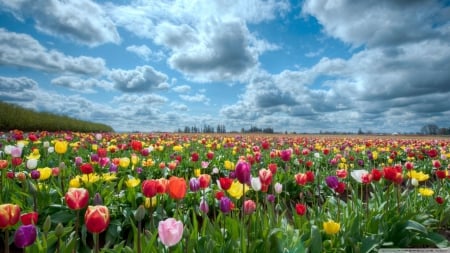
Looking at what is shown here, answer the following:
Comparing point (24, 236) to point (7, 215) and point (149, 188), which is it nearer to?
point (7, 215)

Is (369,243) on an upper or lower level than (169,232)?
lower

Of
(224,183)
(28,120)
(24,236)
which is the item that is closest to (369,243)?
(224,183)

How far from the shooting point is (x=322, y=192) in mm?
6016

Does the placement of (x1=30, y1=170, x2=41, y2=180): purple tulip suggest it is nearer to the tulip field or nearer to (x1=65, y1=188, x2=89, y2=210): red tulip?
the tulip field

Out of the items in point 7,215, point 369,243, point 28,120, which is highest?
point 28,120

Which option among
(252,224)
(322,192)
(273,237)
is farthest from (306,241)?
(322,192)

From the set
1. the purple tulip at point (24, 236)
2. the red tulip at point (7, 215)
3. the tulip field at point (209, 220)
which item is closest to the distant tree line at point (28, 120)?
the tulip field at point (209, 220)

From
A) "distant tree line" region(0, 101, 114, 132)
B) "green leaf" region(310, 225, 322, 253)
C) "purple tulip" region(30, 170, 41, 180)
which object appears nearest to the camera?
"green leaf" region(310, 225, 322, 253)

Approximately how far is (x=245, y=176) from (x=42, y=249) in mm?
1599

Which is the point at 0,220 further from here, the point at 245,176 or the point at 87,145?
the point at 87,145

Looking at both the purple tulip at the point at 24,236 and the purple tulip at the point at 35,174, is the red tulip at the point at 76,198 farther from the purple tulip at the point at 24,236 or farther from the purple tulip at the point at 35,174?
the purple tulip at the point at 35,174

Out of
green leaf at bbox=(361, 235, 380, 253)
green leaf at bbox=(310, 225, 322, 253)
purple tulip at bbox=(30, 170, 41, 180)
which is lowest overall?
green leaf at bbox=(361, 235, 380, 253)

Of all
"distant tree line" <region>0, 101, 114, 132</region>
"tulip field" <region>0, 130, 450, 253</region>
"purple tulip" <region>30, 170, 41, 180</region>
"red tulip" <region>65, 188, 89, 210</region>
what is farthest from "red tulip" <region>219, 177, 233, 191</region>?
"distant tree line" <region>0, 101, 114, 132</region>

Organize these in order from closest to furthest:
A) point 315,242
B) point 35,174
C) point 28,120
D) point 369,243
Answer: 1. point 315,242
2. point 369,243
3. point 35,174
4. point 28,120
